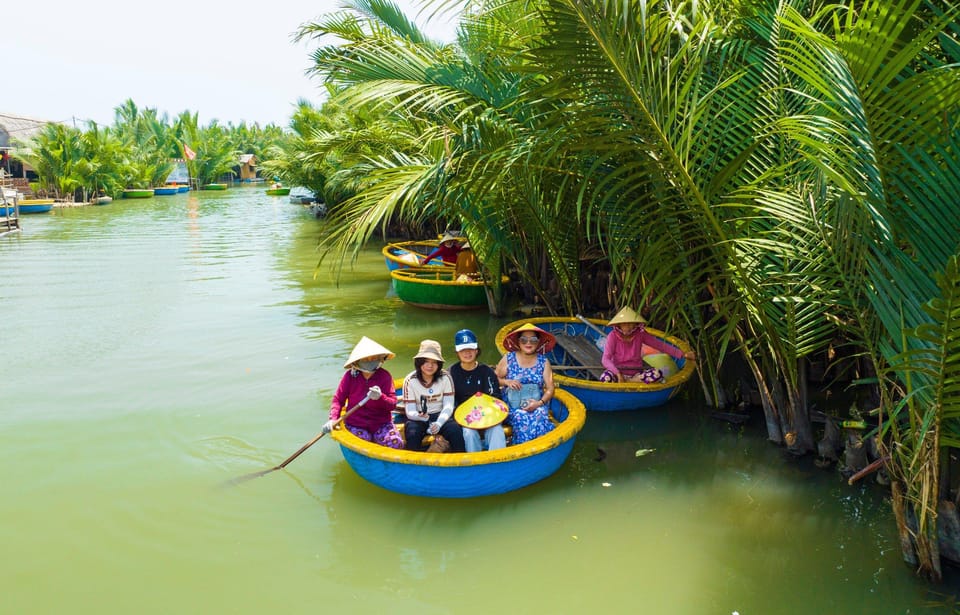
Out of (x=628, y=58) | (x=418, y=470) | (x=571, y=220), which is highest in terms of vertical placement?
(x=628, y=58)

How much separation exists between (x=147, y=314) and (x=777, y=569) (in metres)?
10.1

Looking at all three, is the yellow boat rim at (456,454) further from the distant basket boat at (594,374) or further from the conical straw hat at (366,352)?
the distant basket boat at (594,374)

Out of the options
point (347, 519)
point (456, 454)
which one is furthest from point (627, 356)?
point (347, 519)

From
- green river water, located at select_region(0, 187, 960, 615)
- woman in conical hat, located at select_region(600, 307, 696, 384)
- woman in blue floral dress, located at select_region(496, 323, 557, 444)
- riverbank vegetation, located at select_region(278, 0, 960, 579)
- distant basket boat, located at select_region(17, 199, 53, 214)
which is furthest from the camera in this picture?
distant basket boat, located at select_region(17, 199, 53, 214)

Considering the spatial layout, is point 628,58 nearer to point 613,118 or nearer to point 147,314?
point 613,118

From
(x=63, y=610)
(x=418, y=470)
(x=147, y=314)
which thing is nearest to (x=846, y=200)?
(x=418, y=470)


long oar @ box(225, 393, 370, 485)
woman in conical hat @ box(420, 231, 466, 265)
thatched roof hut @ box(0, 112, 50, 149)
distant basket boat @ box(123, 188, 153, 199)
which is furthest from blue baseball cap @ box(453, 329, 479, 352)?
distant basket boat @ box(123, 188, 153, 199)

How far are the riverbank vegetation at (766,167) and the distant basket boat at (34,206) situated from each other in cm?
3168

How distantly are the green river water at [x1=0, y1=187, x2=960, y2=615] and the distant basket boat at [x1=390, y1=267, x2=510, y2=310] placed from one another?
2962mm

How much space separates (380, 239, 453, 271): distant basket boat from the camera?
1379cm

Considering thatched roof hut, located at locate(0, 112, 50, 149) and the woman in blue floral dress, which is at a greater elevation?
thatched roof hut, located at locate(0, 112, 50, 149)

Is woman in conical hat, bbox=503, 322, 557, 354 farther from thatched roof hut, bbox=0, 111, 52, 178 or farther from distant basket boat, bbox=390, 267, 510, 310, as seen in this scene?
thatched roof hut, bbox=0, 111, 52, 178

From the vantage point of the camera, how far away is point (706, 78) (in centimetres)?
547

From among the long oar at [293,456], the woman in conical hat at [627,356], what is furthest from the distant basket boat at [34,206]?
the woman in conical hat at [627,356]
